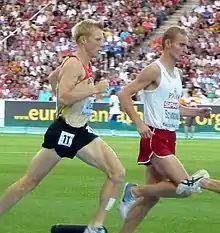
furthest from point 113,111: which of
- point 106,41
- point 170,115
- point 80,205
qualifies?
point 170,115

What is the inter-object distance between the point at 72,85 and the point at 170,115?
1119mm

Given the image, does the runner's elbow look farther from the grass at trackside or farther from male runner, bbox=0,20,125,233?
the grass at trackside

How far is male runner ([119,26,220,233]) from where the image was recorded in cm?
859

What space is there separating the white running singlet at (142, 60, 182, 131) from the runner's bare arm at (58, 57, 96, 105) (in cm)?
69

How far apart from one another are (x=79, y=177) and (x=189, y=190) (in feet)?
27.4

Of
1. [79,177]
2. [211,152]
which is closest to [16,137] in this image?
[211,152]

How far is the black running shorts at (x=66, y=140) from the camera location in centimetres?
875

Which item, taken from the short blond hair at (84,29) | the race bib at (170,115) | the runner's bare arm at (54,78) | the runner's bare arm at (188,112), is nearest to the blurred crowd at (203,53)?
the runner's bare arm at (188,112)

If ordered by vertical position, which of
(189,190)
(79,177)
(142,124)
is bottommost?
(79,177)

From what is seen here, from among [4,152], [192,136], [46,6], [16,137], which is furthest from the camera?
[46,6]

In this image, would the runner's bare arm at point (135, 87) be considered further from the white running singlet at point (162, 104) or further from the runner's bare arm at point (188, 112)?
the runner's bare arm at point (188, 112)

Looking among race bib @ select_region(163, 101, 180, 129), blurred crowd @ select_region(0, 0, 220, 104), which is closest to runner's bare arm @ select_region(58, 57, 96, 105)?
race bib @ select_region(163, 101, 180, 129)

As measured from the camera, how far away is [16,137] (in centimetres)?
3162

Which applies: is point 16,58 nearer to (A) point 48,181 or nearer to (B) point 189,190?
(A) point 48,181
